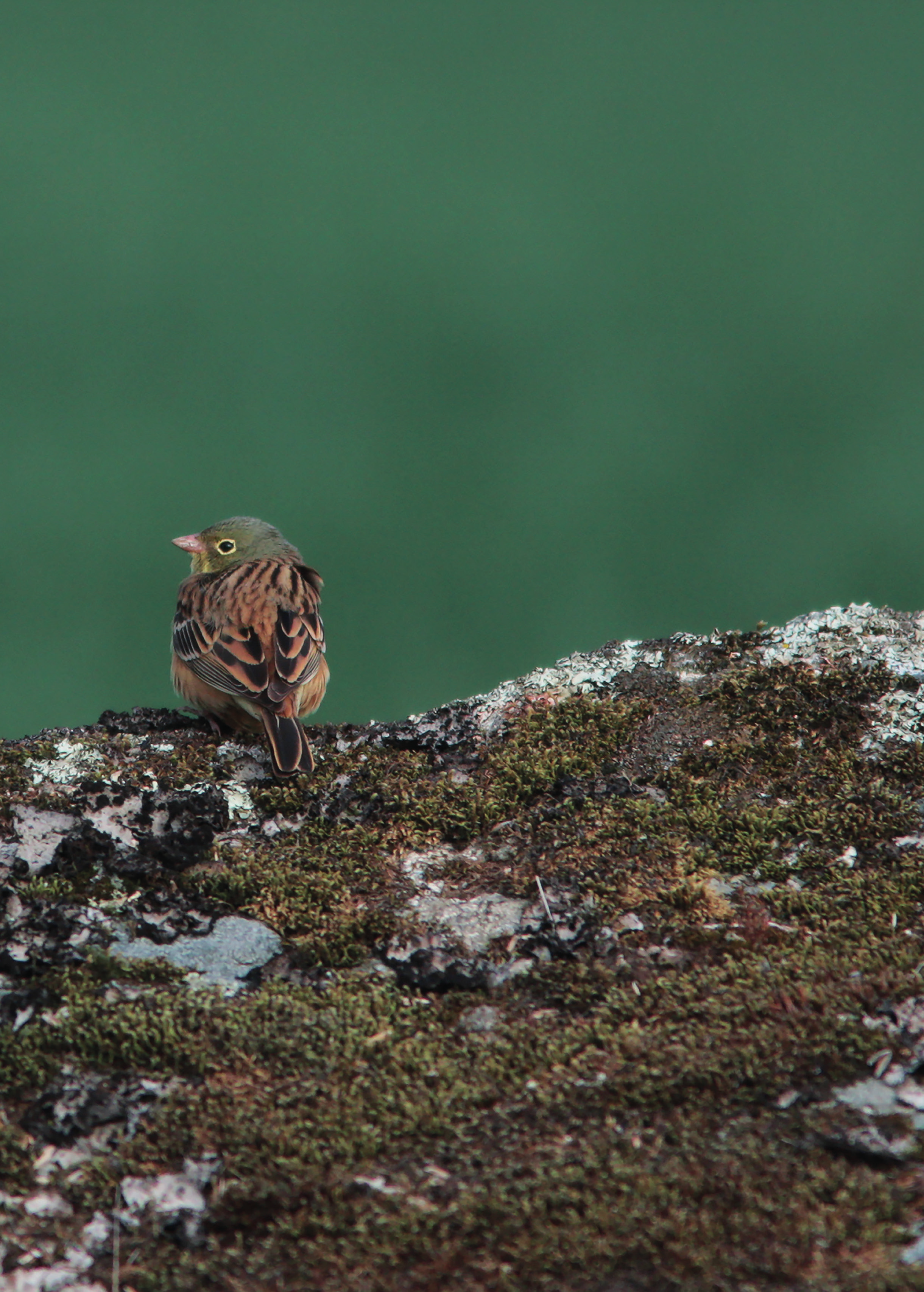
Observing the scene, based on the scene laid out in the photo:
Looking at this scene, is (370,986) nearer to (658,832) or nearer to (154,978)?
(154,978)

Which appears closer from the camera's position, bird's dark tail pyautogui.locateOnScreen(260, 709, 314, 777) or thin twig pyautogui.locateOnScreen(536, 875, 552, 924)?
thin twig pyautogui.locateOnScreen(536, 875, 552, 924)

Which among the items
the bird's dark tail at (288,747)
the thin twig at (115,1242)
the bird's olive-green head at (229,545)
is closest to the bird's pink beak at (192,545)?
the bird's olive-green head at (229,545)

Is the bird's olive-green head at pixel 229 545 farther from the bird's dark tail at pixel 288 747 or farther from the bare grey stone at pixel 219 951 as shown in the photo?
the bare grey stone at pixel 219 951

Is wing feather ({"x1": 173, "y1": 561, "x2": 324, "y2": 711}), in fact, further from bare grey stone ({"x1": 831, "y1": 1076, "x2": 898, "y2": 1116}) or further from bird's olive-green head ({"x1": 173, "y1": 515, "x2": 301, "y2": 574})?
bare grey stone ({"x1": 831, "y1": 1076, "x2": 898, "y2": 1116})

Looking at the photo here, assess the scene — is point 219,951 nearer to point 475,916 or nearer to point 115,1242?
point 475,916

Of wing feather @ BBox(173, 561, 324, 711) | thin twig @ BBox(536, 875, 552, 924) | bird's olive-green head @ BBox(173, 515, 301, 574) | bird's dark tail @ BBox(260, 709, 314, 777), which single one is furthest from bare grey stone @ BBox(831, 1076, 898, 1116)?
bird's olive-green head @ BBox(173, 515, 301, 574)

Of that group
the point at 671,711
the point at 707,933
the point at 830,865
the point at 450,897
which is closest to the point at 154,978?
the point at 450,897
